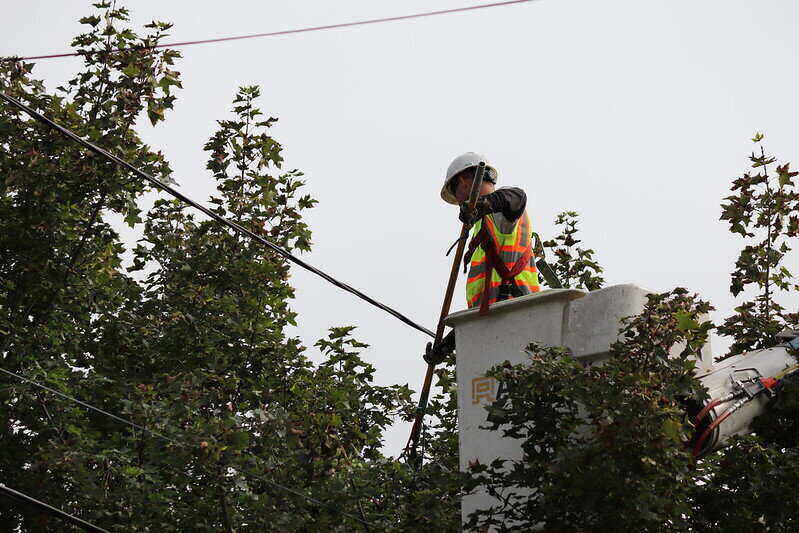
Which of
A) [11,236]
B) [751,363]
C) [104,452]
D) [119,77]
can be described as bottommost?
[104,452]

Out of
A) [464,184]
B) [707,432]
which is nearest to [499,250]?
[464,184]

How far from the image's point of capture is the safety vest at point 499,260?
28.9ft

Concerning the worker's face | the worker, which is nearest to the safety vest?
the worker

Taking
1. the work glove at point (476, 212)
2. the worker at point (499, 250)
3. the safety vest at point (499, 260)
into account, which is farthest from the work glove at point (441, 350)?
the work glove at point (476, 212)

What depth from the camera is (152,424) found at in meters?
9.23

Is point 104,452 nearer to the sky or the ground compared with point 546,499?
nearer to the sky

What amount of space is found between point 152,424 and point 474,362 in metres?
2.74

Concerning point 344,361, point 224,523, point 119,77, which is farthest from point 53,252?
point 224,523

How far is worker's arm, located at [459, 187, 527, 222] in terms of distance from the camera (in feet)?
29.2

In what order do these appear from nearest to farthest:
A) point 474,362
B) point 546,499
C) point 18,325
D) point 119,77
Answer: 1. point 546,499
2. point 474,362
3. point 18,325
4. point 119,77

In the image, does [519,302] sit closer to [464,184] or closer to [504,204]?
[504,204]

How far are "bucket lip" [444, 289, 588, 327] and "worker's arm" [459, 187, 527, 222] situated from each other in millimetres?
952

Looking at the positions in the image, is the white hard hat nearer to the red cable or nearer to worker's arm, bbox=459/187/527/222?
worker's arm, bbox=459/187/527/222

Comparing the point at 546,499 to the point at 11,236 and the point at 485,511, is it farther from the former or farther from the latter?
the point at 11,236
